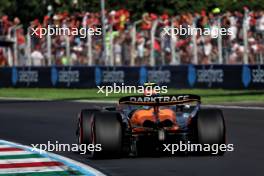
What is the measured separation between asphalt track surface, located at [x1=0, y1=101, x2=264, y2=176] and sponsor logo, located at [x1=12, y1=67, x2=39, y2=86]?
9649 mm

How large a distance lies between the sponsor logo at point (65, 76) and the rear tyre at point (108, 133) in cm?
2320

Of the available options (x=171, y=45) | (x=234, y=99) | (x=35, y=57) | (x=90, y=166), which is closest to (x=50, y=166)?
(x=90, y=166)

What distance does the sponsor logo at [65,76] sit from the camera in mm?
34575

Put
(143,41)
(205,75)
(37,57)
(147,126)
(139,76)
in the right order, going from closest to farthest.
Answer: (147,126) < (143,41) < (205,75) < (139,76) < (37,57)

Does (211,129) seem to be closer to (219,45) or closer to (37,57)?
(219,45)

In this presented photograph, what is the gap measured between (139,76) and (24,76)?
22.5 feet

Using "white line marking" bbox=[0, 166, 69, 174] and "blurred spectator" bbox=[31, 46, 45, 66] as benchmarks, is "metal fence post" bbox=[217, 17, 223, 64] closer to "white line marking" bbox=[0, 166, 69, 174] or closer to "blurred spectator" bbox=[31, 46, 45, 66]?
"blurred spectator" bbox=[31, 46, 45, 66]

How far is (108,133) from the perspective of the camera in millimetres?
Result: 10977

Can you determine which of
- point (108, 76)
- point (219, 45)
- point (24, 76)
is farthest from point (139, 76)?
point (24, 76)

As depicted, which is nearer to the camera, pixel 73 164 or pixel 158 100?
pixel 73 164

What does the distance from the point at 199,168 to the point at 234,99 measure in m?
16.3

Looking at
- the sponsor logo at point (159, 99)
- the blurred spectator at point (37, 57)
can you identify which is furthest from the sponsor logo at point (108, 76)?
the sponsor logo at point (159, 99)

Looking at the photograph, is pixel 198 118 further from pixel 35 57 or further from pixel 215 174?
pixel 35 57

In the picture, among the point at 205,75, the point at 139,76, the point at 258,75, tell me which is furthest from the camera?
the point at 139,76
